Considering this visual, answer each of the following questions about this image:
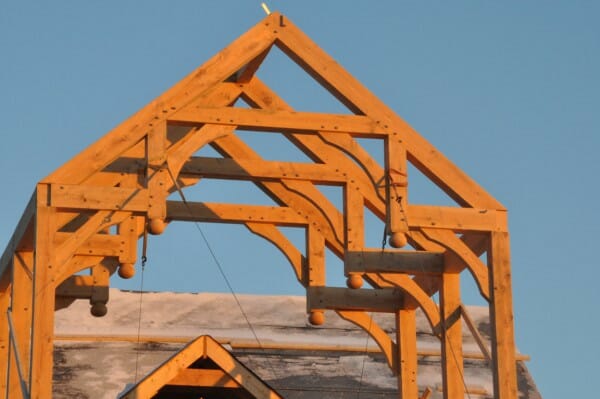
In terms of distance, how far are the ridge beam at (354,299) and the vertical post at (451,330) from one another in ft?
3.45

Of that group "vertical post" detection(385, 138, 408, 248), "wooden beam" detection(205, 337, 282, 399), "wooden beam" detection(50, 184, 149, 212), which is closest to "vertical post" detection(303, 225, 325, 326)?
"wooden beam" detection(205, 337, 282, 399)

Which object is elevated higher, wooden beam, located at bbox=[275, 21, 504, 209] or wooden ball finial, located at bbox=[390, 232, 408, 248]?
wooden beam, located at bbox=[275, 21, 504, 209]

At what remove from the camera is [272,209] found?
1916 cm

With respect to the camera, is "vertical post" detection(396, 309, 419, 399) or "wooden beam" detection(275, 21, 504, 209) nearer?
"wooden beam" detection(275, 21, 504, 209)

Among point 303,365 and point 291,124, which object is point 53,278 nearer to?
point 291,124

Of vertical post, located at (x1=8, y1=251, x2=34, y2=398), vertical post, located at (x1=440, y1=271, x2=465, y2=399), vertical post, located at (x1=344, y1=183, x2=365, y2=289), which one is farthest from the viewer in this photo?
vertical post, located at (x1=440, y1=271, x2=465, y2=399)

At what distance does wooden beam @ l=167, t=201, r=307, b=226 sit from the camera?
736 inches

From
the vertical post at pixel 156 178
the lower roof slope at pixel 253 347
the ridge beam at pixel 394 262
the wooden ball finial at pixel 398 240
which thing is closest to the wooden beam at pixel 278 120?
the vertical post at pixel 156 178

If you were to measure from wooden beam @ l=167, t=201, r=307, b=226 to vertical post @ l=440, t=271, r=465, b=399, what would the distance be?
6.13 feet

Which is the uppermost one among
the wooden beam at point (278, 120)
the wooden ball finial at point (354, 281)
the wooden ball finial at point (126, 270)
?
the wooden beam at point (278, 120)

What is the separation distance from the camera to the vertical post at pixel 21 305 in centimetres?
1700

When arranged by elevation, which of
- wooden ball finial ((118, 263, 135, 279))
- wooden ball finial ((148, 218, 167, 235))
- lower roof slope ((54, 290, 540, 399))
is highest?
wooden ball finial ((148, 218, 167, 235))

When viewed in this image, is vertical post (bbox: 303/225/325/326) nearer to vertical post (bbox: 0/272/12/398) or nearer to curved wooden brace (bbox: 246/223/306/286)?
curved wooden brace (bbox: 246/223/306/286)

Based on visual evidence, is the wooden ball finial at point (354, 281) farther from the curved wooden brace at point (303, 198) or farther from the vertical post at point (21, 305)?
the vertical post at point (21, 305)
